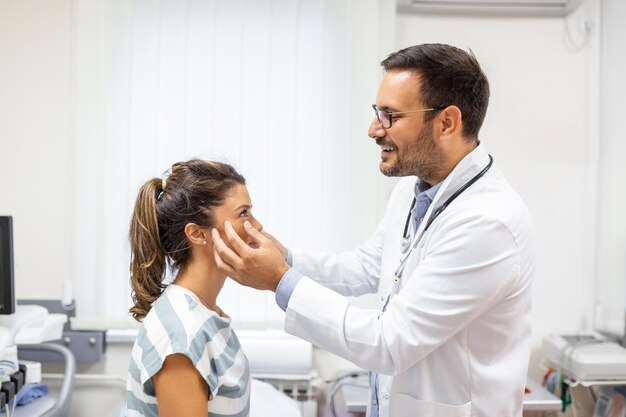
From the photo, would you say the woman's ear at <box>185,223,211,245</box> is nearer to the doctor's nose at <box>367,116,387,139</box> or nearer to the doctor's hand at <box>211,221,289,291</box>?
the doctor's hand at <box>211,221,289,291</box>

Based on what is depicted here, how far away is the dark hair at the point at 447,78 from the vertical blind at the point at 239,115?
1.03m

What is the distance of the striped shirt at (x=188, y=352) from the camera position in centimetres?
118

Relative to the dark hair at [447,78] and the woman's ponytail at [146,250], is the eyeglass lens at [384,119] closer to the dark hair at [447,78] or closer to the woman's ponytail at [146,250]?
the dark hair at [447,78]

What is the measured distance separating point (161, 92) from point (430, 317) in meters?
1.59

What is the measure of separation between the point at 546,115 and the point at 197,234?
5.79 ft

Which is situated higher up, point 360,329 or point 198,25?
point 198,25

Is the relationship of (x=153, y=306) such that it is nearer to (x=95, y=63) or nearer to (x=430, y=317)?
(x=430, y=317)

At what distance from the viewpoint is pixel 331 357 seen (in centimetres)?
259

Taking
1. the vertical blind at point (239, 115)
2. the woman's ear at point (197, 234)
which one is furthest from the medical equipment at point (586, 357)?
the woman's ear at point (197, 234)

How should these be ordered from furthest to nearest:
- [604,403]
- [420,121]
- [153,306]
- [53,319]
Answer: [604,403], [53,319], [420,121], [153,306]

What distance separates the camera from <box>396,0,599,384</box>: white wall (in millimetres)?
2584

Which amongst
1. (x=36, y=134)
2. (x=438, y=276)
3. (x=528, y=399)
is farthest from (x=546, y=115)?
(x=36, y=134)

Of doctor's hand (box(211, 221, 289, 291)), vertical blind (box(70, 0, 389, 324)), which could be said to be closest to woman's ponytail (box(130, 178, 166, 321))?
doctor's hand (box(211, 221, 289, 291))

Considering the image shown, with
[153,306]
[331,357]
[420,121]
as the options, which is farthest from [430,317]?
[331,357]
